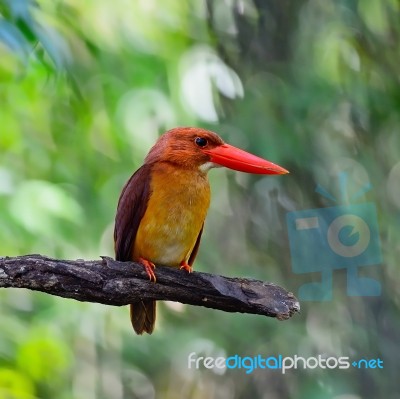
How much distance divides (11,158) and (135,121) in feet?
1.36

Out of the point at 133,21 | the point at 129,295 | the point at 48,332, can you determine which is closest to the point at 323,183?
the point at 133,21

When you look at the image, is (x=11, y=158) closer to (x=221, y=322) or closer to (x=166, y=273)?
(x=221, y=322)

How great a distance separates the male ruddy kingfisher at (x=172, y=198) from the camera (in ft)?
5.69

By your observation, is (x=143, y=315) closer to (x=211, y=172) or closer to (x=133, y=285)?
(x=133, y=285)

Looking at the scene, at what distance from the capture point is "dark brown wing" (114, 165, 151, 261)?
5.74 feet

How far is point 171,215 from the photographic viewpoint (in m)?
1.73

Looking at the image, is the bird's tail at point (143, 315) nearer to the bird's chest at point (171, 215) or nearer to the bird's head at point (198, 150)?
the bird's chest at point (171, 215)

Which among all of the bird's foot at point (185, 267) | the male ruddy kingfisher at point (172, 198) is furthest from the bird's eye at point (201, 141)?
the bird's foot at point (185, 267)

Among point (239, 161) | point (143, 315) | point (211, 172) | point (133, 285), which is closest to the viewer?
point (133, 285)

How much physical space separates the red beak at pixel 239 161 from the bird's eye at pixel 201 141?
1 centimetres

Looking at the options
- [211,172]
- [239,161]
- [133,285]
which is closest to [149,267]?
[133,285]

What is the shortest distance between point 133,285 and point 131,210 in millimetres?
269

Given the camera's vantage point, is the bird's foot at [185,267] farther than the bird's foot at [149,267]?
Yes

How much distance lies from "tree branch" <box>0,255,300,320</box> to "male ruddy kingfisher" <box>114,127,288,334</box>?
0.31 feet
